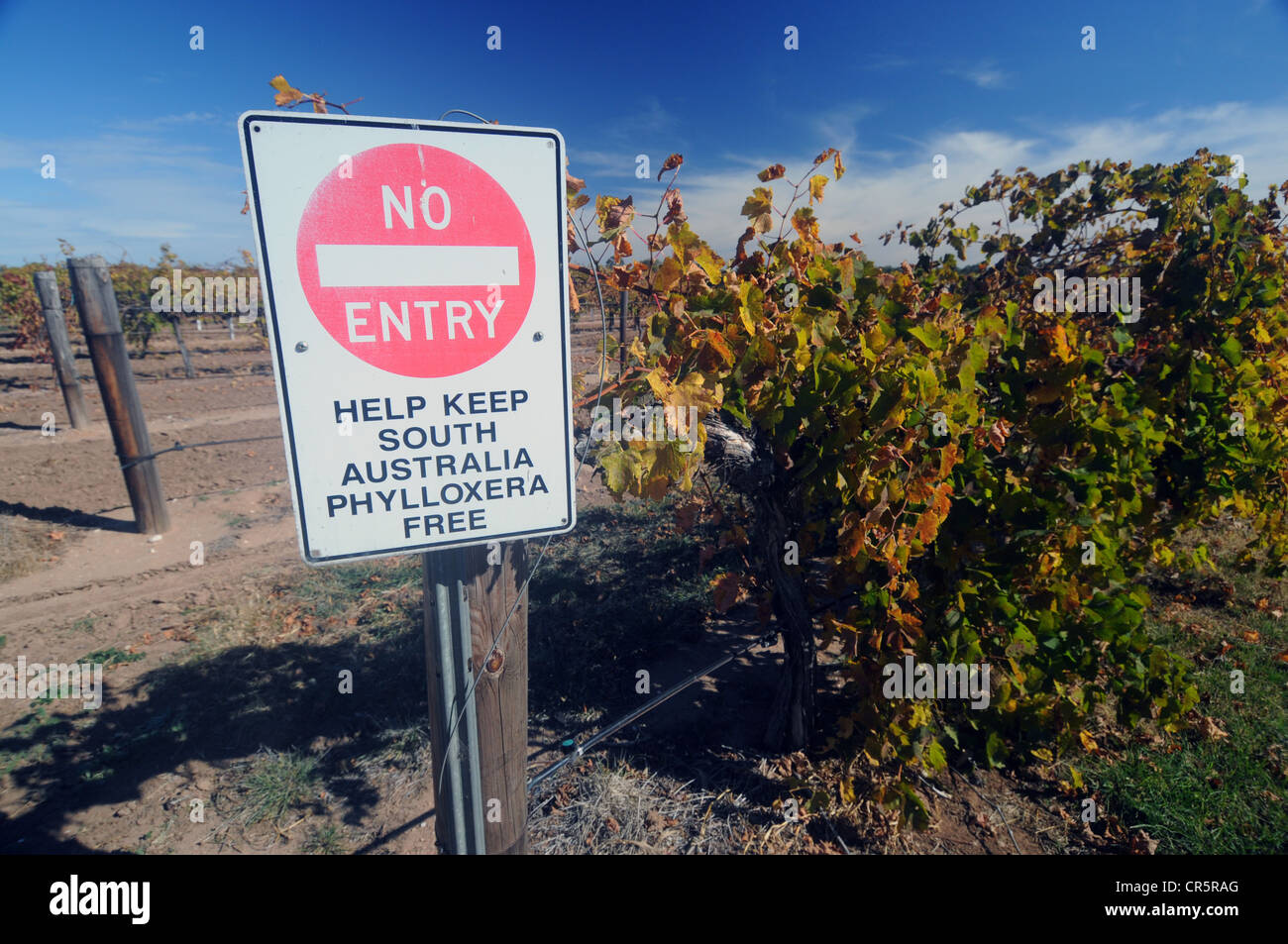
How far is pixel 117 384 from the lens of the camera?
19.0 ft

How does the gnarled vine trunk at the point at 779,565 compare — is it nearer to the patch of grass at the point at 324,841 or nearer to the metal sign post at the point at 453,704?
the metal sign post at the point at 453,704

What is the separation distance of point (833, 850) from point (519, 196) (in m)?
2.67

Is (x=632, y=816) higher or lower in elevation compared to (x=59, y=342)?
lower

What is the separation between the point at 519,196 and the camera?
134 centimetres

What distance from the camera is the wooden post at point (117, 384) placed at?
5.60 m

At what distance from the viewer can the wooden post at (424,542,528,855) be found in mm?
1488

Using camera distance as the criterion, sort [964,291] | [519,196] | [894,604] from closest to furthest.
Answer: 1. [519,196]
2. [894,604]
3. [964,291]

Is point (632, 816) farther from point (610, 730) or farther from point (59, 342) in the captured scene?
point (59, 342)

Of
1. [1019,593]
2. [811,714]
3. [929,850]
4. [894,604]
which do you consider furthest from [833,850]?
[1019,593]

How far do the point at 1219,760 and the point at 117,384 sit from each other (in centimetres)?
826

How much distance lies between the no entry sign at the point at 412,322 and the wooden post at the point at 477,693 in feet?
0.44

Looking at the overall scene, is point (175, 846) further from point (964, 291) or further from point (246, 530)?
point (964, 291)

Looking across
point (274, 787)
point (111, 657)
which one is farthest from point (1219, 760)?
point (111, 657)
